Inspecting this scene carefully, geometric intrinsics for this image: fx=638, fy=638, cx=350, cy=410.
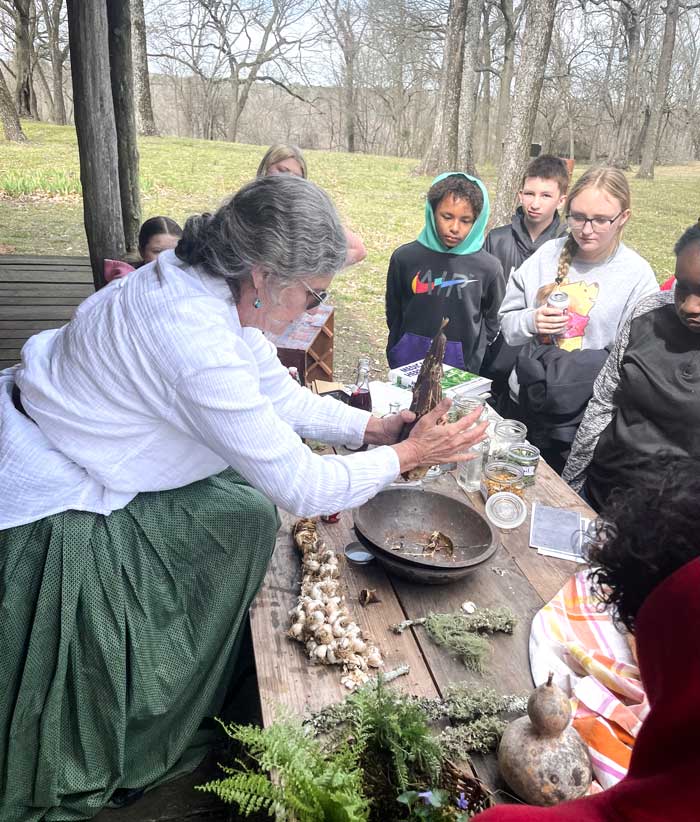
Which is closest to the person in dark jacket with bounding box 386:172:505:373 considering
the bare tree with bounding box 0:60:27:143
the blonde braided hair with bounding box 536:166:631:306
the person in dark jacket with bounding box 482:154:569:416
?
the person in dark jacket with bounding box 482:154:569:416

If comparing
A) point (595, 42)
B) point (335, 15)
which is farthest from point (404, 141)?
point (595, 42)

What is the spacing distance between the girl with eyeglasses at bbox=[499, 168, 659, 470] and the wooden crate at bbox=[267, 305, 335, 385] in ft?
3.75

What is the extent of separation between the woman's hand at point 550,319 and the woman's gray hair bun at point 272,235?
1635mm

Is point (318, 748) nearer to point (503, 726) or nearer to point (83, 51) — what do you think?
point (503, 726)

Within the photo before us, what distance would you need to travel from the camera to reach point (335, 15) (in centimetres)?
2480

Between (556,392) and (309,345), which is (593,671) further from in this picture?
(309,345)

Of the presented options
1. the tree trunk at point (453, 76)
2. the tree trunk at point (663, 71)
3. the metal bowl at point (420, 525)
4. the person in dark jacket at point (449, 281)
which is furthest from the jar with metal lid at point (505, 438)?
the tree trunk at point (663, 71)

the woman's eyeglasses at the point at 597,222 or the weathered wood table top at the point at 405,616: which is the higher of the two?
the woman's eyeglasses at the point at 597,222

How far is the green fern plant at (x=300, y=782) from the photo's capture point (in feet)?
3.50

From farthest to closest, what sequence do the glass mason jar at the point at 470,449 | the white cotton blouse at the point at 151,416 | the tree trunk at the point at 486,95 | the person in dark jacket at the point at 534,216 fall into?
the tree trunk at the point at 486,95 → the person in dark jacket at the point at 534,216 → the glass mason jar at the point at 470,449 → the white cotton blouse at the point at 151,416

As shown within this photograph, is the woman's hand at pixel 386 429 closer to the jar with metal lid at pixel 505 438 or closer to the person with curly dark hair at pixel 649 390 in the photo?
the jar with metal lid at pixel 505 438

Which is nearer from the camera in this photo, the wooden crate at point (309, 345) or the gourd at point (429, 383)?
the gourd at point (429, 383)

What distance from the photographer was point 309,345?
3645 millimetres

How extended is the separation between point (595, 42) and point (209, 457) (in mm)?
27097
